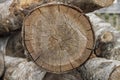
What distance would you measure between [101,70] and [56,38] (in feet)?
1.74

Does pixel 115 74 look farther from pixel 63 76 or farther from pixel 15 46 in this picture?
pixel 15 46

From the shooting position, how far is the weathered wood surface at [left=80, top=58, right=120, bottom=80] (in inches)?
145

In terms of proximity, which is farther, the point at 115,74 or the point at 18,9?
the point at 18,9

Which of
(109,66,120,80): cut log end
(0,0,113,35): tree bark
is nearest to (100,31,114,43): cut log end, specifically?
(0,0,113,35): tree bark

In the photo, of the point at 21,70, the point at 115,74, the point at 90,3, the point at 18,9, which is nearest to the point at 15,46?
the point at 18,9

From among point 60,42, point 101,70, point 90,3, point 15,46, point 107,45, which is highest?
point 90,3

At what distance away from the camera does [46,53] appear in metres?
3.75

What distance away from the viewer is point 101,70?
12.8 feet

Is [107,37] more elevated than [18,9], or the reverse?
[18,9]

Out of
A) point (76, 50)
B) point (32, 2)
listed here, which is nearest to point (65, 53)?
point (76, 50)

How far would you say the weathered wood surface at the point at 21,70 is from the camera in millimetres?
4027

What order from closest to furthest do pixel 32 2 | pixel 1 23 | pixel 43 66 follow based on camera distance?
1. pixel 43 66
2. pixel 32 2
3. pixel 1 23

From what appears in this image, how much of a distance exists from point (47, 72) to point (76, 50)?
362 millimetres

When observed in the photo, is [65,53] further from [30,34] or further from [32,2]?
[32,2]
